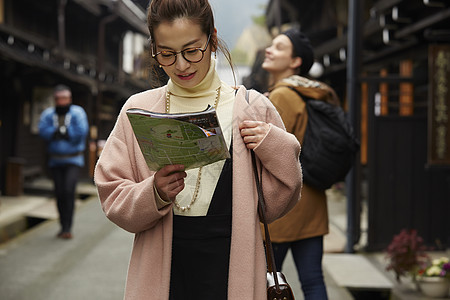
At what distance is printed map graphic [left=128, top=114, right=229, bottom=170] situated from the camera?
1802 mm

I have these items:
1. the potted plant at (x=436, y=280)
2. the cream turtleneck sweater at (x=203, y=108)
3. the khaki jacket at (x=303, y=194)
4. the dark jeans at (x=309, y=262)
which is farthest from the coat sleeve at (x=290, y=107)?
the potted plant at (x=436, y=280)

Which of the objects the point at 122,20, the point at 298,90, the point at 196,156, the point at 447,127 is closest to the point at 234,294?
the point at 196,156

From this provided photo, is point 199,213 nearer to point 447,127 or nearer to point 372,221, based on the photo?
point 447,127

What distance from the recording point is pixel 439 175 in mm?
7559

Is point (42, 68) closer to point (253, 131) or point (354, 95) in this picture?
point (354, 95)

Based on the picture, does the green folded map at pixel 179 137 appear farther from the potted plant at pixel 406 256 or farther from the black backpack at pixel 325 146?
the potted plant at pixel 406 256

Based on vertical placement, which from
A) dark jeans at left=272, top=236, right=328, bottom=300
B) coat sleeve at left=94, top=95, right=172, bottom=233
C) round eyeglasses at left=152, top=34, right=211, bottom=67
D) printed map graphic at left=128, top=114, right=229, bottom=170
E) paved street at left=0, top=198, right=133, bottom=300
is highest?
round eyeglasses at left=152, top=34, right=211, bottom=67

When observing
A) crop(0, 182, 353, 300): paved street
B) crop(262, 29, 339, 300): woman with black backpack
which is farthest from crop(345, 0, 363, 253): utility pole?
crop(262, 29, 339, 300): woman with black backpack

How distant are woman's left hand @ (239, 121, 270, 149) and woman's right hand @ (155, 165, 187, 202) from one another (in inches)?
10.7

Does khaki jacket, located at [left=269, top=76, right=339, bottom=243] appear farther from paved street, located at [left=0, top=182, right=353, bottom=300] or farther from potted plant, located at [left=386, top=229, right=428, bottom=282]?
potted plant, located at [left=386, top=229, right=428, bottom=282]

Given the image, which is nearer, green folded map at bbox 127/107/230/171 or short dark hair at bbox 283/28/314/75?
green folded map at bbox 127/107/230/171

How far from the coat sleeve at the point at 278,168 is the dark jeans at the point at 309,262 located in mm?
1348

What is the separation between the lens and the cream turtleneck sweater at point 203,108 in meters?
2.13

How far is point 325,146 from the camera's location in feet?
11.6
